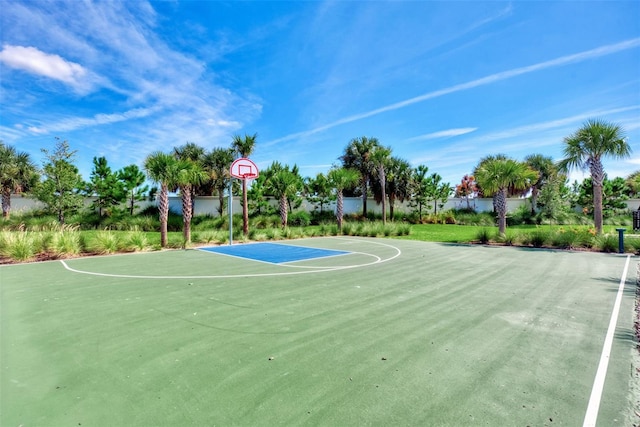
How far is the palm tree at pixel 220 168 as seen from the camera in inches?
885

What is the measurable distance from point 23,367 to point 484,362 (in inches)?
169

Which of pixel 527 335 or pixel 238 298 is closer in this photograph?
pixel 527 335

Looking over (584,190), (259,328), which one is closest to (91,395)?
(259,328)

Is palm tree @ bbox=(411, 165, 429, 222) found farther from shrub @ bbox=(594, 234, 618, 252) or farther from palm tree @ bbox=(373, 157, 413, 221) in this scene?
shrub @ bbox=(594, 234, 618, 252)

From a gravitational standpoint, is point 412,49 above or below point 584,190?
above

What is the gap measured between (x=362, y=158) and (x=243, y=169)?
1315cm

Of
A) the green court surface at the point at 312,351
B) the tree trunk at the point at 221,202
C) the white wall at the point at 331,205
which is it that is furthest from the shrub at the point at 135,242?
the white wall at the point at 331,205

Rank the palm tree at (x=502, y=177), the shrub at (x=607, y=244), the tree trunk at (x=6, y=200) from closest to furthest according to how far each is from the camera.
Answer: the shrub at (x=607, y=244), the palm tree at (x=502, y=177), the tree trunk at (x=6, y=200)

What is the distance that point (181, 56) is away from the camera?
12.3 meters

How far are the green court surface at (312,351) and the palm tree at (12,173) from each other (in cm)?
1918

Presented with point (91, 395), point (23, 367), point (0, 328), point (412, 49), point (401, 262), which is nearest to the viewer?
point (91, 395)

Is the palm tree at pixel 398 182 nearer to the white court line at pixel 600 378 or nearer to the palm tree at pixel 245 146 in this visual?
the palm tree at pixel 245 146

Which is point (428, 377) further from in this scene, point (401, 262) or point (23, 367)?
point (401, 262)

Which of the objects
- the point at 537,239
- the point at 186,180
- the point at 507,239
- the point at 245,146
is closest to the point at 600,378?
the point at 537,239
